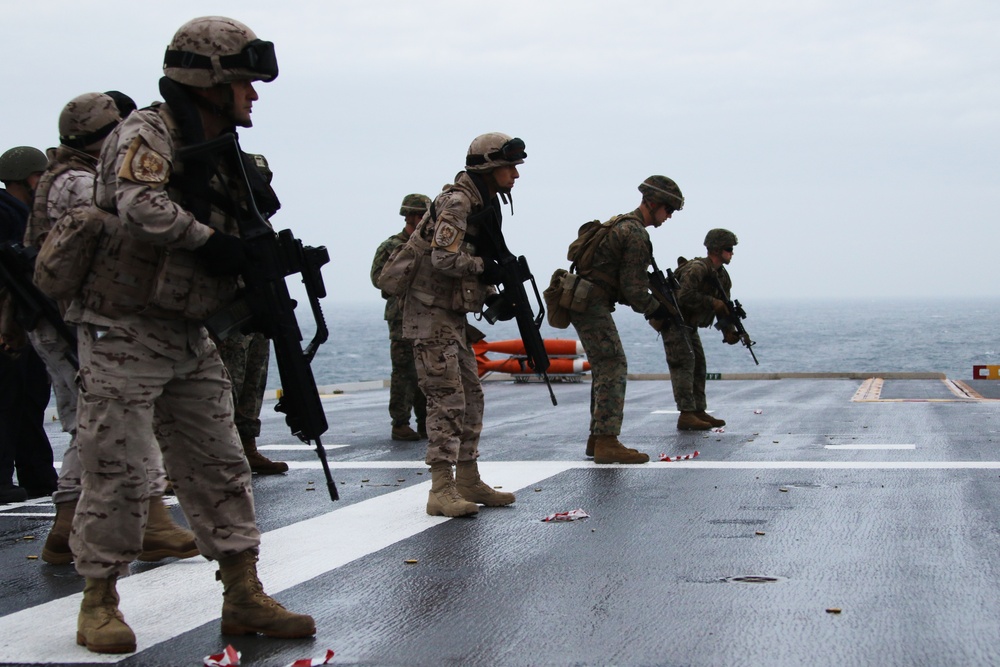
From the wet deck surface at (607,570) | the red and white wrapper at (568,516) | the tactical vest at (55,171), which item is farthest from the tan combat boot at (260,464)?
the tactical vest at (55,171)

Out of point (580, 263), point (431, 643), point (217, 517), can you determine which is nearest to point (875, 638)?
point (431, 643)

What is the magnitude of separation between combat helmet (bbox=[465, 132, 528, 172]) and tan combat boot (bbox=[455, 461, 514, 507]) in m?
1.80

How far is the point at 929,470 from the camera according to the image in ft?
28.2

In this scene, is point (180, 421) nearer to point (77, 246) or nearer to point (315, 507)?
point (77, 246)

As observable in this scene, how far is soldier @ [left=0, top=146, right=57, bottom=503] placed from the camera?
22.7 ft

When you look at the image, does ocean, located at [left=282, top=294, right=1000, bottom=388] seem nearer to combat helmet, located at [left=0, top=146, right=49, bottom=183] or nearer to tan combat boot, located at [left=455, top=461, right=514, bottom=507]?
tan combat boot, located at [left=455, top=461, right=514, bottom=507]

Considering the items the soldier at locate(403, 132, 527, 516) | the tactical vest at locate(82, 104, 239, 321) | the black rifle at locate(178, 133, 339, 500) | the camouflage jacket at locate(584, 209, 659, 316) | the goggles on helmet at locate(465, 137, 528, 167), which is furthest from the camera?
the camouflage jacket at locate(584, 209, 659, 316)

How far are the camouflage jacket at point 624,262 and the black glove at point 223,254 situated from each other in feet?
17.9

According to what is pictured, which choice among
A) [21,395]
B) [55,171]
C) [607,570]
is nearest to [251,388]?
[21,395]

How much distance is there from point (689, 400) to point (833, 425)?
1.72m

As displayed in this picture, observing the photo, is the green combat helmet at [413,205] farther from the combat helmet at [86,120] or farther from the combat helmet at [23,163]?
the combat helmet at [86,120]

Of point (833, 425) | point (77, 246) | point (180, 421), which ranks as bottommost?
point (833, 425)

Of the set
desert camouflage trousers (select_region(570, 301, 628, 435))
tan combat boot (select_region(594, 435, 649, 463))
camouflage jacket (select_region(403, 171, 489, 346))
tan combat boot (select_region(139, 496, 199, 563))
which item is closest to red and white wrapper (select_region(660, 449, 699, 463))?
tan combat boot (select_region(594, 435, 649, 463))

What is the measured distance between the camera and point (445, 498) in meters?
6.77
